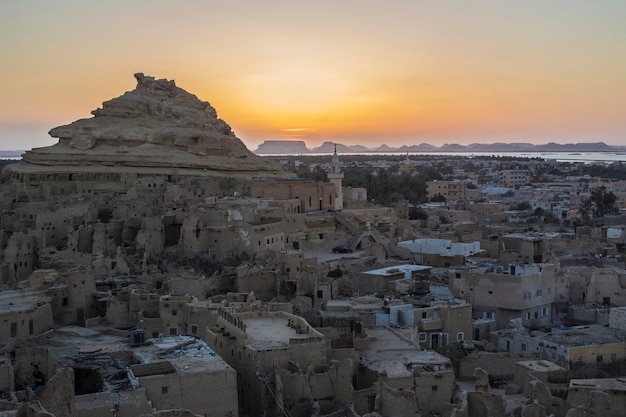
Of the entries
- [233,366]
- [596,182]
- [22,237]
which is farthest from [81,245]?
[596,182]

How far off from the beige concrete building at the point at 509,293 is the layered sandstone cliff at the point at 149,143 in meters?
23.2

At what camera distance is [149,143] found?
47.7 m

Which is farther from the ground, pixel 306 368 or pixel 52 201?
pixel 52 201

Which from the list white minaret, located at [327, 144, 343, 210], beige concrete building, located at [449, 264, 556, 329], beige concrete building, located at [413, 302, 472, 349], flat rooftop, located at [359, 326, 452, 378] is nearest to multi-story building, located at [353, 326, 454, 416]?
flat rooftop, located at [359, 326, 452, 378]

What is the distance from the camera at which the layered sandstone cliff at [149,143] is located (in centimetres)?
4525

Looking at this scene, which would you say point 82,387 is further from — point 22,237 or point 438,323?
point 22,237

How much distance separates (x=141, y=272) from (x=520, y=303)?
11370 millimetres

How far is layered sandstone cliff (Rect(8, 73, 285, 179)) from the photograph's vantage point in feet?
148

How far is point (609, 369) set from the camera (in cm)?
2050

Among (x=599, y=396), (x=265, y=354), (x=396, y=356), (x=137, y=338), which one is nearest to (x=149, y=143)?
(x=137, y=338)

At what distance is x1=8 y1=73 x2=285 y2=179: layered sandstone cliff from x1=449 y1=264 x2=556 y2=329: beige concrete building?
23236 millimetres

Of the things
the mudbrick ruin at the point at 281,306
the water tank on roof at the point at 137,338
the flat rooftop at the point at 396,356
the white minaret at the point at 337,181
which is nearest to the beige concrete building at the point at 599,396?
the mudbrick ruin at the point at 281,306

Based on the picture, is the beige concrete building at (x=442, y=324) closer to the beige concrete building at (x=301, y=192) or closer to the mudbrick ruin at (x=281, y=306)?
the mudbrick ruin at (x=281, y=306)

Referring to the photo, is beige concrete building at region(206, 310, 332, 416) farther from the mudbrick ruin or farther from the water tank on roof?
the water tank on roof
